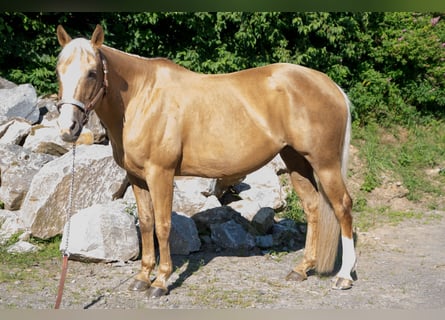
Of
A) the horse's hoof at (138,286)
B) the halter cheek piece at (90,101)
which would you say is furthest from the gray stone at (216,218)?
the halter cheek piece at (90,101)

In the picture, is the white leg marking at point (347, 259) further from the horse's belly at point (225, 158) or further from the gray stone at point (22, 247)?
the gray stone at point (22, 247)

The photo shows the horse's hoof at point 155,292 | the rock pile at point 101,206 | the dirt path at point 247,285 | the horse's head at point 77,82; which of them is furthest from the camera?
the rock pile at point 101,206

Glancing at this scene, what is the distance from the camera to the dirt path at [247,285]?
180 inches

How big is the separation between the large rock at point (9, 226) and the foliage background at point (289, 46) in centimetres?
316

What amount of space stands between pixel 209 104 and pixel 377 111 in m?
6.20

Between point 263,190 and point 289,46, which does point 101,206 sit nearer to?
point 263,190

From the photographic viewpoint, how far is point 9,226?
6.23m

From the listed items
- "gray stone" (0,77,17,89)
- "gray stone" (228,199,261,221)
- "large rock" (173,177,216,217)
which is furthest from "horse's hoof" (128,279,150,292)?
"gray stone" (0,77,17,89)

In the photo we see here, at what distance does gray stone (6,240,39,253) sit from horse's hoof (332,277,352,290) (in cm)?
305

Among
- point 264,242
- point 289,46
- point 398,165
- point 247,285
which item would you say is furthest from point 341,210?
point 289,46

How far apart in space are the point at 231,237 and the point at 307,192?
1.17 meters

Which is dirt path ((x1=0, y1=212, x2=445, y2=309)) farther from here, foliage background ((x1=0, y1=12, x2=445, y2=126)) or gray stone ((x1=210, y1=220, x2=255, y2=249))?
foliage background ((x1=0, y1=12, x2=445, y2=126))

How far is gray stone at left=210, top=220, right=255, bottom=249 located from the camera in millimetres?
6195

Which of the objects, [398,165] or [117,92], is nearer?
[117,92]
